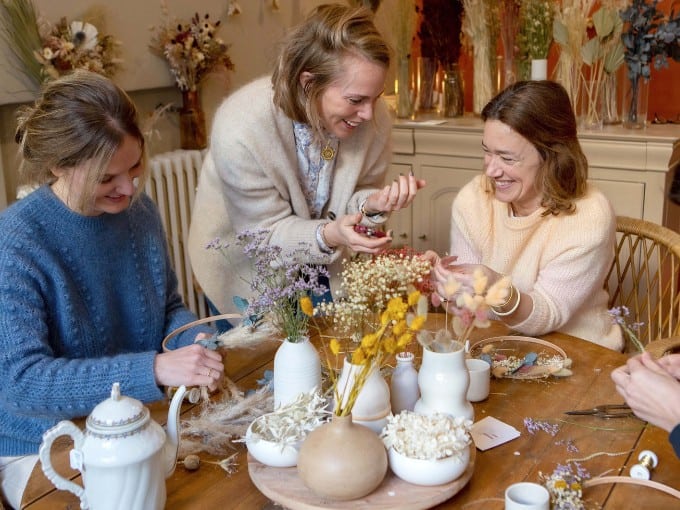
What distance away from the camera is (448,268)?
5.69 feet

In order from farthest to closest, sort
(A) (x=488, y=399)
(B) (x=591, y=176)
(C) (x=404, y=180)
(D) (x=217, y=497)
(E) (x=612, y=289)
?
1. (B) (x=591, y=176)
2. (E) (x=612, y=289)
3. (C) (x=404, y=180)
4. (A) (x=488, y=399)
5. (D) (x=217, y=497)

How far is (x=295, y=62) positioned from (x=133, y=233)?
0.57 metres

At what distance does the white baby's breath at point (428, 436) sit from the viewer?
3.74ft

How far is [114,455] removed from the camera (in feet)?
3.46

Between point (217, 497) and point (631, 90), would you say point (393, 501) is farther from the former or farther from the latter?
point (631, 90)

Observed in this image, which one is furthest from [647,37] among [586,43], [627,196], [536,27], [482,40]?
[482,40]

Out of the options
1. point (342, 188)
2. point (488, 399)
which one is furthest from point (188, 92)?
point (488, 399)

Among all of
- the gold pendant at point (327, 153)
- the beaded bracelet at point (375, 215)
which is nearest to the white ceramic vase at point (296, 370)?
the beaded bracelet at point (375, 215)

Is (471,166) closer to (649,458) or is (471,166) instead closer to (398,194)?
(398,194)

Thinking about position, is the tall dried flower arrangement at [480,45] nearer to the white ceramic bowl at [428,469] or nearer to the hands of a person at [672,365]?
the hands of a person at [672,365]

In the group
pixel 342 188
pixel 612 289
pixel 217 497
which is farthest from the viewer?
pixel 612 289

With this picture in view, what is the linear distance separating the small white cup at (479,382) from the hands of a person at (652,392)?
0.82 ft

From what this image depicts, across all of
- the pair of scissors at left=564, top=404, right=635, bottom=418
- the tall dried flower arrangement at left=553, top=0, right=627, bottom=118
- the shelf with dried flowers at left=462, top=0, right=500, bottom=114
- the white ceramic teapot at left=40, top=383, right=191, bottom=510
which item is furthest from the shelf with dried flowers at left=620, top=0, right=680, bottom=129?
the white ceramic teapot at left=40, top=383, right=191, bottom=510

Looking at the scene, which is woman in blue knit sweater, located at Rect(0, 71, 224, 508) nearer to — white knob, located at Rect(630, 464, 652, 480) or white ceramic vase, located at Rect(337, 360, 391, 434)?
white ceramic vase, located at Rect(337, 360, 391, 434)
